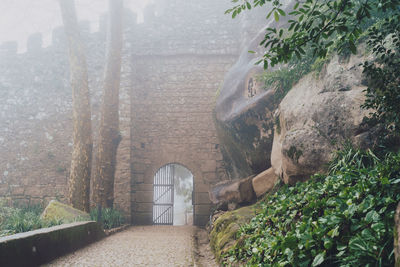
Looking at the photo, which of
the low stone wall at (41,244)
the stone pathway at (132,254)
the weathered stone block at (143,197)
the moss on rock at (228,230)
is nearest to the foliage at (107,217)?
the stone pathway at (132,254)

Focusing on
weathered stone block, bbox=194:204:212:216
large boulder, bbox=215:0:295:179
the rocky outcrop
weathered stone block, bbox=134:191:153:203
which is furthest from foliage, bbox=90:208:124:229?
the rocky outcrop

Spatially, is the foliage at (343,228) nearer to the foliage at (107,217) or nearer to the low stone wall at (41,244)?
the low stone wall at (41,244)

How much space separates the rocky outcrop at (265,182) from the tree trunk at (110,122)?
12.7 ft

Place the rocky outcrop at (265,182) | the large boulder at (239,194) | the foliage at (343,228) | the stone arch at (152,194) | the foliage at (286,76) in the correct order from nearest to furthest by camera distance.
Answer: the foliage at (343,228), the foliage at (286,76), the rocky outcrop at (265,182), the large boulder at (239,194), the stone arch at (152,194)

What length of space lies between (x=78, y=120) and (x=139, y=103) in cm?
315

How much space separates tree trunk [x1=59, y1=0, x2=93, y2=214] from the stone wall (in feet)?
7.54

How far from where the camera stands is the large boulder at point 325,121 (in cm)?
339

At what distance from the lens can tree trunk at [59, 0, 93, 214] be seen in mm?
7129

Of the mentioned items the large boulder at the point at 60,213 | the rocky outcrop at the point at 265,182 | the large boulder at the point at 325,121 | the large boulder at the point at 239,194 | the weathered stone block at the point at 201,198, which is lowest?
the weathered stone block at the point at 201,198

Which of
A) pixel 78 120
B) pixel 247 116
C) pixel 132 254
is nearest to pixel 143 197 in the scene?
pixel 78 120

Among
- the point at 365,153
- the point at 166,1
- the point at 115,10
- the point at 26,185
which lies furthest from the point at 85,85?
the point at 365,153

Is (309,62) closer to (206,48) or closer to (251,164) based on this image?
(251,164)

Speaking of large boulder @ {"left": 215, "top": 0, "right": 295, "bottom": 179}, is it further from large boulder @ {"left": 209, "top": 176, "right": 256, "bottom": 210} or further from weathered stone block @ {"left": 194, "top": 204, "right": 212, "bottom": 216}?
weathered stone block @ {"left": 194, "top": 204, "right": 212, "bottom": 216}

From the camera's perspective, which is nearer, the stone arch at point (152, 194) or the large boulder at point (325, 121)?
the large boulder at point (325, 121)
